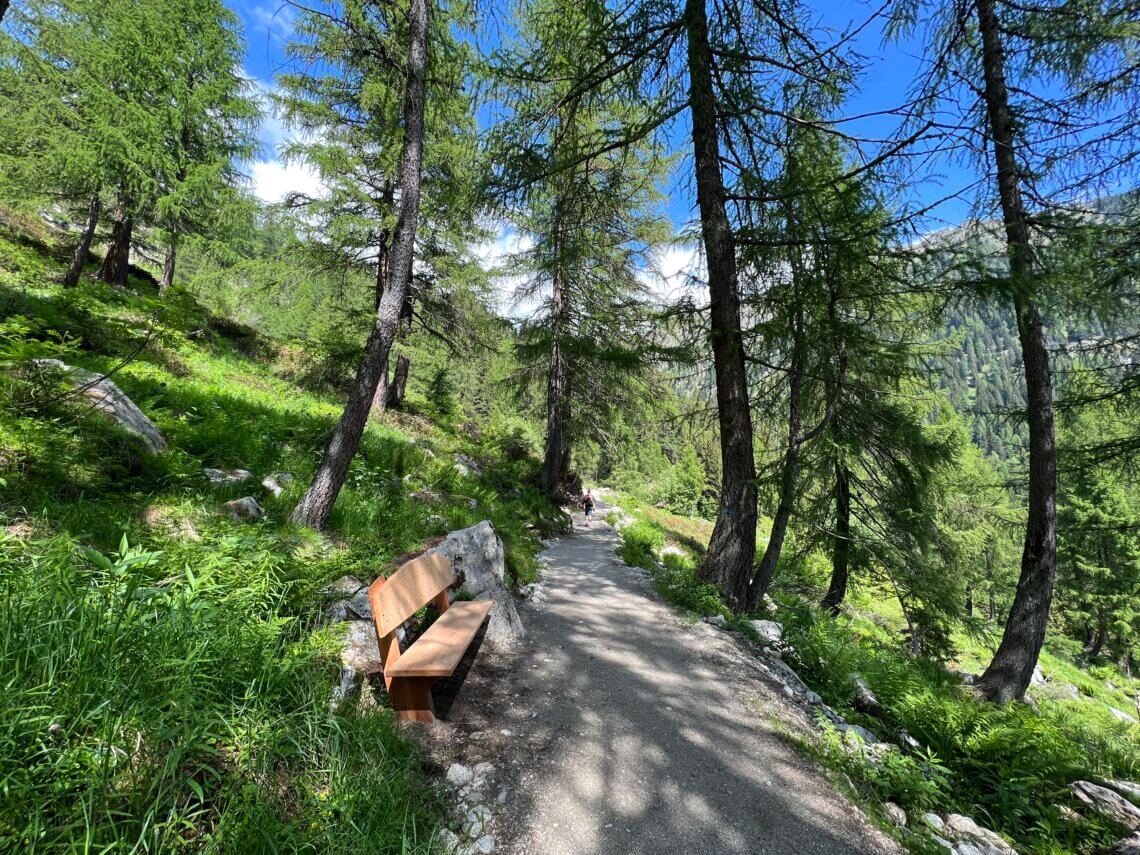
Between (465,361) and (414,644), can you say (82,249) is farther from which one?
(414,644)

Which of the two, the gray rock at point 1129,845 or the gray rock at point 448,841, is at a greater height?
the gray rock at point 1129,845

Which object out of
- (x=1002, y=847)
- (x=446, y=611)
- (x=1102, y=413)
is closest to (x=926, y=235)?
(x=1002, y=847)

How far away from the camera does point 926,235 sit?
441 centimetres

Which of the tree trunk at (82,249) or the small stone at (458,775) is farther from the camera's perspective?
the tree trunk at (82,249)

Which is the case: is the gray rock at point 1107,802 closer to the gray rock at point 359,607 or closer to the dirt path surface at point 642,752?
the dirt path surface at point 642,752

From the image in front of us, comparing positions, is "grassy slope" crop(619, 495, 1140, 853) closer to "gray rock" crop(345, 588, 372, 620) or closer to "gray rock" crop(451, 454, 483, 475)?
"gray rock" crop(345, 588, 372, 620)

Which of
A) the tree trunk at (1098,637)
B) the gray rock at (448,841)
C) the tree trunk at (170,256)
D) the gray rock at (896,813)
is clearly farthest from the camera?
the tree trunk at (1098,637)

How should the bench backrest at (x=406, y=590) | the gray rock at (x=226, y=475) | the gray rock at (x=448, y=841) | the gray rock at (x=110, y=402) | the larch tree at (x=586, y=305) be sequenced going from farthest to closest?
the larch tree at (x=586, y=305) < the gray rock at (x=226, y=475) < the gray rock at (x=110, y=402) < the bench backrest at (x=406, y=590) < the gray rock at (x=448, y=841)

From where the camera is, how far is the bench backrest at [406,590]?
3217mm

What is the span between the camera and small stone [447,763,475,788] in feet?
8.69

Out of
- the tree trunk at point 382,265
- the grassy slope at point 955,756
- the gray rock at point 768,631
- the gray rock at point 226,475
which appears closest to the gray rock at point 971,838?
the grassy slope at point 955,756

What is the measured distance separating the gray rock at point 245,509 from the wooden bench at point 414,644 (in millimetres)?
2173

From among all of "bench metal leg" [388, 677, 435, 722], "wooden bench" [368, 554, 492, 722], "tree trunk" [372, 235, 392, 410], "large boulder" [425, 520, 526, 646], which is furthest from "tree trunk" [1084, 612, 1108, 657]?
"tree trunk" [372, 235, 392, 410]

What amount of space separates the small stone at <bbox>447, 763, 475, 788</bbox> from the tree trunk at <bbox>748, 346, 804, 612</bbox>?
521 cm
